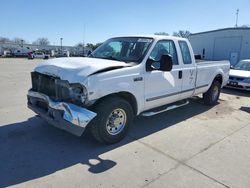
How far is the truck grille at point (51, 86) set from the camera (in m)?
3.85

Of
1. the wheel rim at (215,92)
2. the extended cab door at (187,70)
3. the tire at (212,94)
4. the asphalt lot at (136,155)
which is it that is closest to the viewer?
the asphalt lot at (136,155)

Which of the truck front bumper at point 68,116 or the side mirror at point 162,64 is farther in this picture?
the side mirror at point 162,64

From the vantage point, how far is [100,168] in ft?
11.3

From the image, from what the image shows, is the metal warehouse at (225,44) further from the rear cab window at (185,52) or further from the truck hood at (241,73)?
the rear cab window at (185,52)

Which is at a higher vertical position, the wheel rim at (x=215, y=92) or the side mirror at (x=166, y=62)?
the side mirror at (x=166, y=62)

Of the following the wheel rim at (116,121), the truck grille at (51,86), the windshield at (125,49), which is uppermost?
the windshield at (125,49)

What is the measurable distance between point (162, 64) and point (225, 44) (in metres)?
19.2

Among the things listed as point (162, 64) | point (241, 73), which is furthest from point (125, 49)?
point (241, 73)

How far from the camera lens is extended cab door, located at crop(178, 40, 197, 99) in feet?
18.4

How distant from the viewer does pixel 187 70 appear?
5.68 meters

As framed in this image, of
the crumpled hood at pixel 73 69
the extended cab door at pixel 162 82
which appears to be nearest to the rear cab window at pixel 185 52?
the extended cab door at pixel 162 82

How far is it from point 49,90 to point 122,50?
6.07ft

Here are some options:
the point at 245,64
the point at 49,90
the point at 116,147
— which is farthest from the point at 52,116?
the point at 245,64

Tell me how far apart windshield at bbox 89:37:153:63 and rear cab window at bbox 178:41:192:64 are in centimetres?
117
